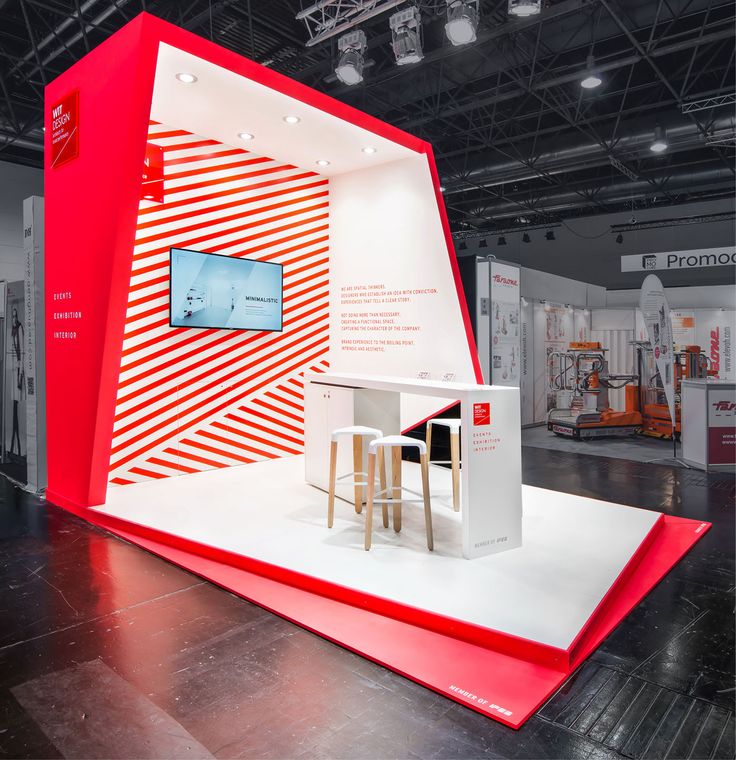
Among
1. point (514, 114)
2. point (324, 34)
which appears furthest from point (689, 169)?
point (324, 34)

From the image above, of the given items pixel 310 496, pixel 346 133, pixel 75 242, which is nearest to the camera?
pixel 75 242

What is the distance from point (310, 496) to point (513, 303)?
587 centimetres

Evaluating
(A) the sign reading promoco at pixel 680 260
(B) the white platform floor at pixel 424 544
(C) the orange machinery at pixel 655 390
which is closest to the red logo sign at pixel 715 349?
(A) the sign reading promoco at pixel 680 260

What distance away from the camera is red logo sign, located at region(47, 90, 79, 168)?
4309mm

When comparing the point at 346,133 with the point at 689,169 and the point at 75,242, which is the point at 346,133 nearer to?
the point at 75,242

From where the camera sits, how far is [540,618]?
8.55ft

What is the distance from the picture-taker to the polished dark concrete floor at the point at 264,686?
1.88 m

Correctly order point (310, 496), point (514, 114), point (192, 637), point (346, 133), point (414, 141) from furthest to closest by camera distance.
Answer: point (514, 114) → point (414, 141) → point (346, 133) → point (310, 496) → point (192, 637)

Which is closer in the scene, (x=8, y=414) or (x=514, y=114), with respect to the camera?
(x=8, y=414)

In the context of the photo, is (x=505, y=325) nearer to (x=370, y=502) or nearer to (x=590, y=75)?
(x=590, y=75)

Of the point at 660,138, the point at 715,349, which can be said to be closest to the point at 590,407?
the point at 660,138

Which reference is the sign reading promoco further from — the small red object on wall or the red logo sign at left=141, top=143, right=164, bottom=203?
the red logo sign at left=141, top=143, right=164, bottom=203

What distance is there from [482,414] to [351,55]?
4998 mm

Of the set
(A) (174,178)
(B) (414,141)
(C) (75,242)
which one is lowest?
(C) (75,242)
